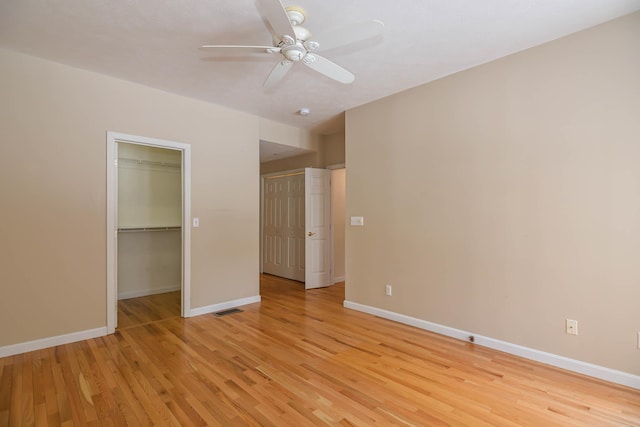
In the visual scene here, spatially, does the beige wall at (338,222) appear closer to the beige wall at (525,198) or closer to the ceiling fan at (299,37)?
the beige wall at (525,198)

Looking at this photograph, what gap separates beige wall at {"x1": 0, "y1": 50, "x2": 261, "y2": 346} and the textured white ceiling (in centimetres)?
26

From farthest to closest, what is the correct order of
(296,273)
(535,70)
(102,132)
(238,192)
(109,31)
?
(296,273), (238,192), (102,132), (535,70), (109,31)

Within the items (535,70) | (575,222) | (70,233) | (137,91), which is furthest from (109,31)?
(575,222)

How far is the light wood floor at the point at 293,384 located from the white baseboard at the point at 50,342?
0.09 metres

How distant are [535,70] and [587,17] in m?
0.48

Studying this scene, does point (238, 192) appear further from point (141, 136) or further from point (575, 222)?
point (575, 222)

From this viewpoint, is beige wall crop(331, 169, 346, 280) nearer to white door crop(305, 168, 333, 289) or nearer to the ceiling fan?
white door crop(305, 168, 333, 289)

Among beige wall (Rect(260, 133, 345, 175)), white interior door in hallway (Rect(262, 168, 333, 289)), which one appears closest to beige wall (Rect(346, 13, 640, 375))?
beige wall (Rect(260, 133, 345, 175))

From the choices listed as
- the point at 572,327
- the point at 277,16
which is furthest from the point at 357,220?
the point at 277,16

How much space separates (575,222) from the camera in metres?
2.57

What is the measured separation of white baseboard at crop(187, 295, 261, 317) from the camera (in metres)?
4.01

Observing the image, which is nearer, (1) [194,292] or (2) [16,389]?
(2) [16,389]

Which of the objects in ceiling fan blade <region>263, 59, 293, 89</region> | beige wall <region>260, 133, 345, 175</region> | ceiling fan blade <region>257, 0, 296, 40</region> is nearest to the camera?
ceiling fan blade <region>257, 0, 296, 40</region>

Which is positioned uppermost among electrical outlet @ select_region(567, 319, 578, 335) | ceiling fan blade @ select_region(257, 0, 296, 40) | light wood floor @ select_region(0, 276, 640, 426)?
ceiling fan blade @ select_region(257, 0, 296, 40)
